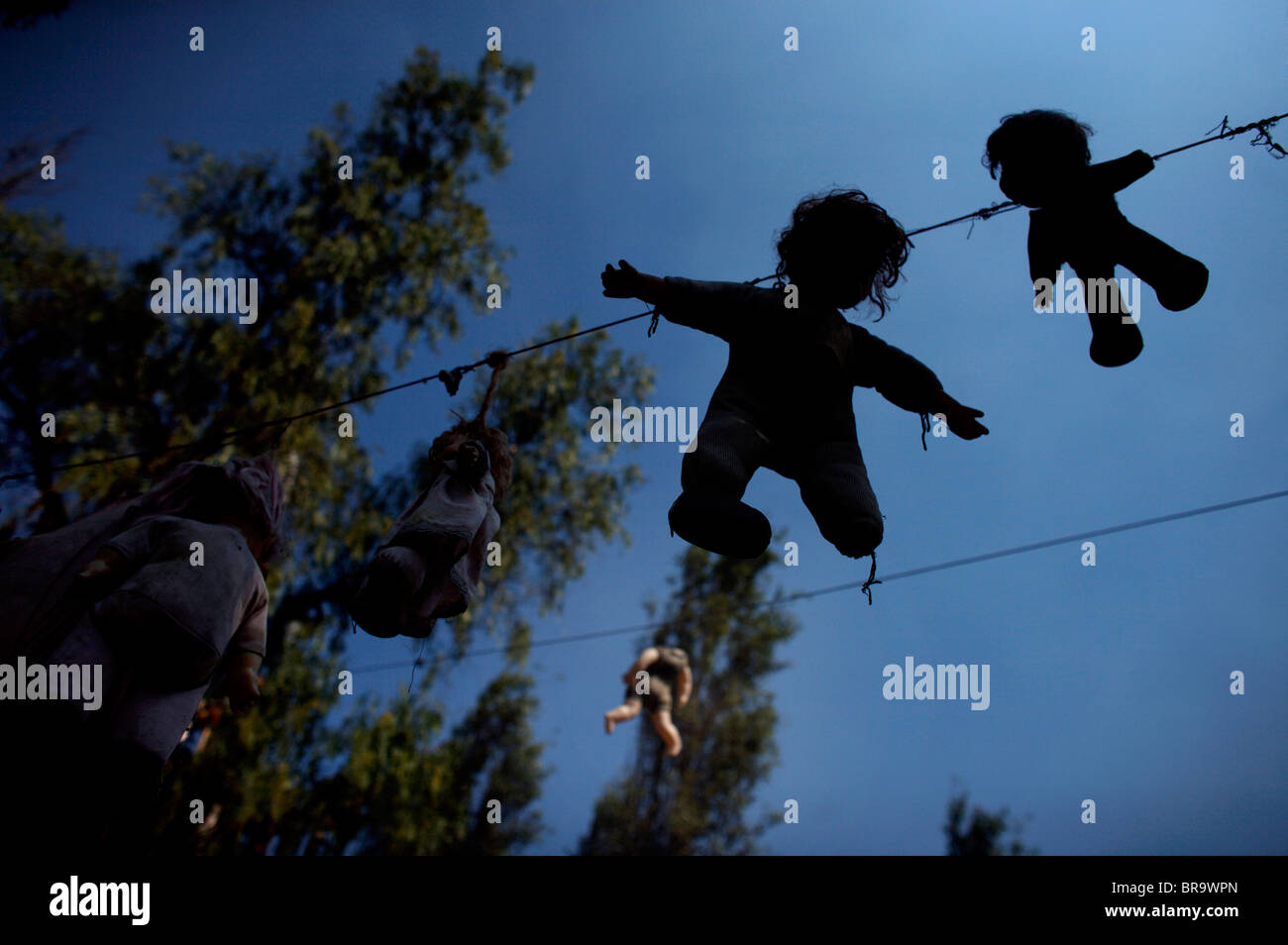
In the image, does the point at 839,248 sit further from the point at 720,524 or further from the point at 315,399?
the point at 315,399

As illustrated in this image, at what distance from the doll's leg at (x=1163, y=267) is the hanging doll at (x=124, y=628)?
116 inches

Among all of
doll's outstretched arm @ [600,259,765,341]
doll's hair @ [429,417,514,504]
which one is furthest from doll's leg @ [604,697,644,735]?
doll's outstretched arm @ [600,259,765,341]

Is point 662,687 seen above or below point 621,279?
below

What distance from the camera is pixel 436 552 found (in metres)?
3.04

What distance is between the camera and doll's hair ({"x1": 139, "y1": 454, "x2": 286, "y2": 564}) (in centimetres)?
316

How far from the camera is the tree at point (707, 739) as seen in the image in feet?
Answer: 33.1

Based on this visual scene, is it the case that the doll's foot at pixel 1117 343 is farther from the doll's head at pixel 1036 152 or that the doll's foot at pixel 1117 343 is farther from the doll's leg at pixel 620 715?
the doll's leg at pixel 620 715

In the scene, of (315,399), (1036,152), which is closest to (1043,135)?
(1036,152)

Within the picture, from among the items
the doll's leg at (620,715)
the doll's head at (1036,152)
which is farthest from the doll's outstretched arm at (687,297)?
the doll's leg at (620,715)

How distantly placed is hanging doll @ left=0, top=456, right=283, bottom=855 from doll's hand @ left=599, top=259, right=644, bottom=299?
1.52 meters

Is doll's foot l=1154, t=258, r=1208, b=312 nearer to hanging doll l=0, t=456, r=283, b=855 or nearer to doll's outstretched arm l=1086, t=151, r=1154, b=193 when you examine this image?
doll's outstretched arm l=1086, t=151, r=1154, b=193

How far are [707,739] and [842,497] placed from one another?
8983mm

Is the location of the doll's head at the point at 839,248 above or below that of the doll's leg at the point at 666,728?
above
